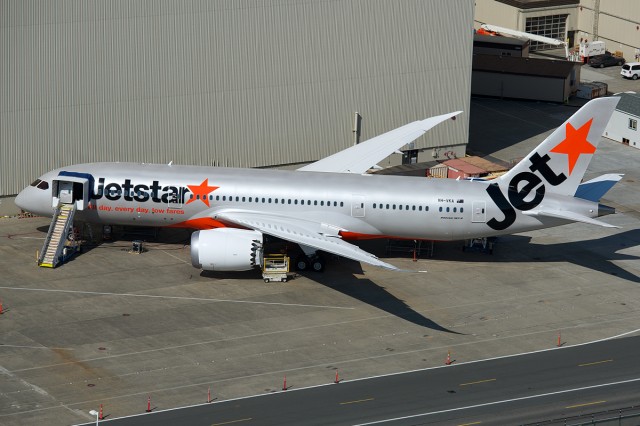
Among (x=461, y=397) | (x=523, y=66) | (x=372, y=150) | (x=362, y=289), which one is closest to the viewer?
(x=461, y=397)

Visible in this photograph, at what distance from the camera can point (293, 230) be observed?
240 ft

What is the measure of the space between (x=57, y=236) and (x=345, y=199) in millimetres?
17805

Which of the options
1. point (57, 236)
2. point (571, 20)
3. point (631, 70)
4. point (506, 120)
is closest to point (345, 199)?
point (57, 236)

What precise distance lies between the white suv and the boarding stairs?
213ft

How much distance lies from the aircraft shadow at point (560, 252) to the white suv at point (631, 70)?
42147 millimetres

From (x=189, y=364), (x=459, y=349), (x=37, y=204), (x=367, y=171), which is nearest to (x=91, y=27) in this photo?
(x=37, y=204)

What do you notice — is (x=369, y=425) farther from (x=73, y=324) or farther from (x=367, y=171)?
(x=367, y=171)

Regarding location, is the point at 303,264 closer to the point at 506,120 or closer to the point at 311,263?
the point at 311,263

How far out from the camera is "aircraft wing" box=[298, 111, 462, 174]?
8281 cm

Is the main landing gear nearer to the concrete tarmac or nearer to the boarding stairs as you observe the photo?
the concrete tarmac

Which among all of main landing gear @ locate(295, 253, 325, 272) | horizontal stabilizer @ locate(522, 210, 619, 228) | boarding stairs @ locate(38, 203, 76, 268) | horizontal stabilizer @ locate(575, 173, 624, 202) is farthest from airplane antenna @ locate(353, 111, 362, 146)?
boarding stairs @ locate(38, 203, 76, 268)

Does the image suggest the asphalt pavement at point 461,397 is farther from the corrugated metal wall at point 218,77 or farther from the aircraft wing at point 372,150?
the corrugated metal wall at point 218,77

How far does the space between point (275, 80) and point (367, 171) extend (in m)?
9.29

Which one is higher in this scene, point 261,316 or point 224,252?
point 224,252
